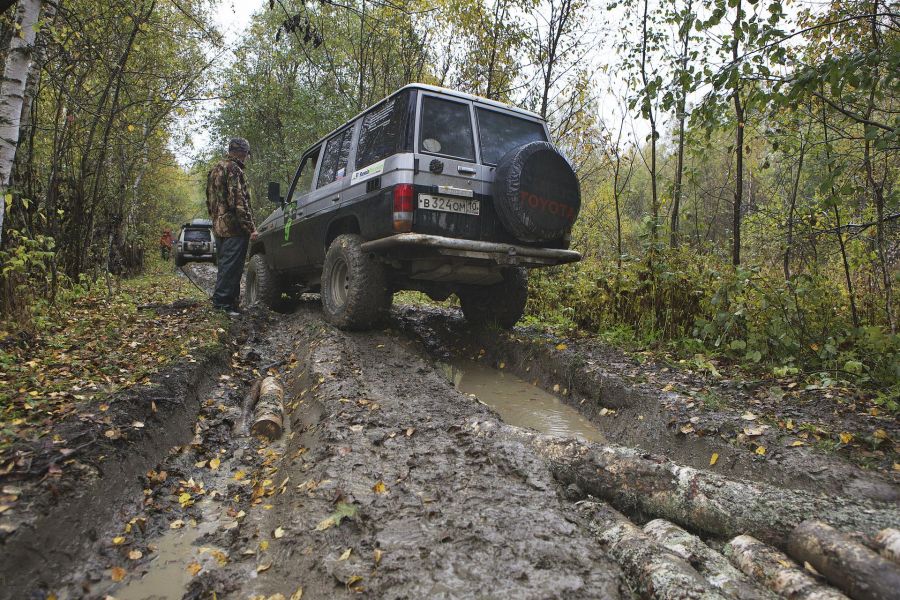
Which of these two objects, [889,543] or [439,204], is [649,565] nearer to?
[889,543]

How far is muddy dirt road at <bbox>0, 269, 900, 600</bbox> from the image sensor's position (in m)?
1.77

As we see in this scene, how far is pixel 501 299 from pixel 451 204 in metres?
1.60

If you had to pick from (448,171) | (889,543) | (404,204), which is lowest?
(889,543)

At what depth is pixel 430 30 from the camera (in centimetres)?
1128

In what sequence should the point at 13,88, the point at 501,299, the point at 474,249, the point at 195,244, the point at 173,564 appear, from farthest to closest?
the point at 195,244 < the point at 501,299 < the point at 474,249 < the point at 13,88 < the point at 173,564

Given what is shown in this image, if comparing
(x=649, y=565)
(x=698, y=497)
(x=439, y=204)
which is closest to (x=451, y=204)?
(x=439, y=204)

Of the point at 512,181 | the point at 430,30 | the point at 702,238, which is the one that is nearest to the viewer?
the point at 512,181

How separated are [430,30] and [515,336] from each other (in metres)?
8.97

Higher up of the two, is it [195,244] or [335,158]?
[335,158]

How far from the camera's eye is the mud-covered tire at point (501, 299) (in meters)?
5.50

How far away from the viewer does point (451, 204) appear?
171 inches

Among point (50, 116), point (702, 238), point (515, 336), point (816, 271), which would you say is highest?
point (50, 116)

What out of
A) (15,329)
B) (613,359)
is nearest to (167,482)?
(15,329)

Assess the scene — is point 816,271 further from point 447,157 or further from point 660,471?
point 447,157
